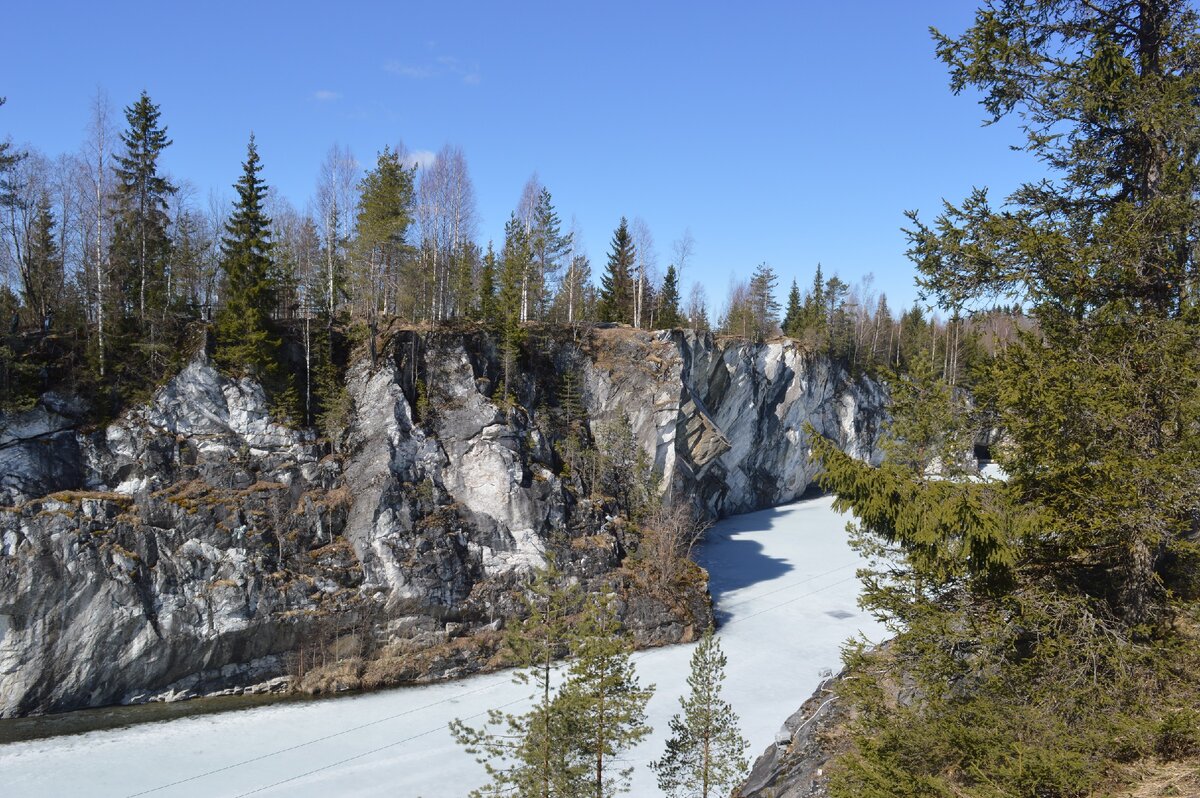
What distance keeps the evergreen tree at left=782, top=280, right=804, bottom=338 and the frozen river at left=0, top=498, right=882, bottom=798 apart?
3459 centimetres

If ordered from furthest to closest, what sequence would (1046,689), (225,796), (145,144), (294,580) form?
(145,144) < (294,580) < (225,796) < (1046,689)

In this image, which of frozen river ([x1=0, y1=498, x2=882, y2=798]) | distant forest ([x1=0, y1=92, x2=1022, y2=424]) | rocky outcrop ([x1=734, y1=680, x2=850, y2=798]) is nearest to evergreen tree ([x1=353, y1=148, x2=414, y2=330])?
distant forest ([x1=0, y1=92, x2=1022, y2=424])

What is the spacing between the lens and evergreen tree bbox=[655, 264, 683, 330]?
158 feet

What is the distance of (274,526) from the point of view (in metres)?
24.9

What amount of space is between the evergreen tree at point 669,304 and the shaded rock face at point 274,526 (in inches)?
565

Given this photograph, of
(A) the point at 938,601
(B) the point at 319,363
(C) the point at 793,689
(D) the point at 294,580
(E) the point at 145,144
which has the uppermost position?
(E) the point at 145,144

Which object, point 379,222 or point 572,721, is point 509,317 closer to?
point 379,222

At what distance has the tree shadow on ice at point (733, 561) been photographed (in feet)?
103

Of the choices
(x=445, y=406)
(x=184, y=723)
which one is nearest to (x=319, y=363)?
(x=445, y=406)

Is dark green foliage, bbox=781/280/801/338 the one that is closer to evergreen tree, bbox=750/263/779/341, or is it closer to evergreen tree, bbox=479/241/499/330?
evergreen tree, bbox=750/263/779/341

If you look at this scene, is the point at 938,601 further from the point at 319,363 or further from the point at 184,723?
the point at 319,363

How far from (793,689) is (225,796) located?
650 inches

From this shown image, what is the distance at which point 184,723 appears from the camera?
19.7m

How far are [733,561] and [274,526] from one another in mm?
22161
